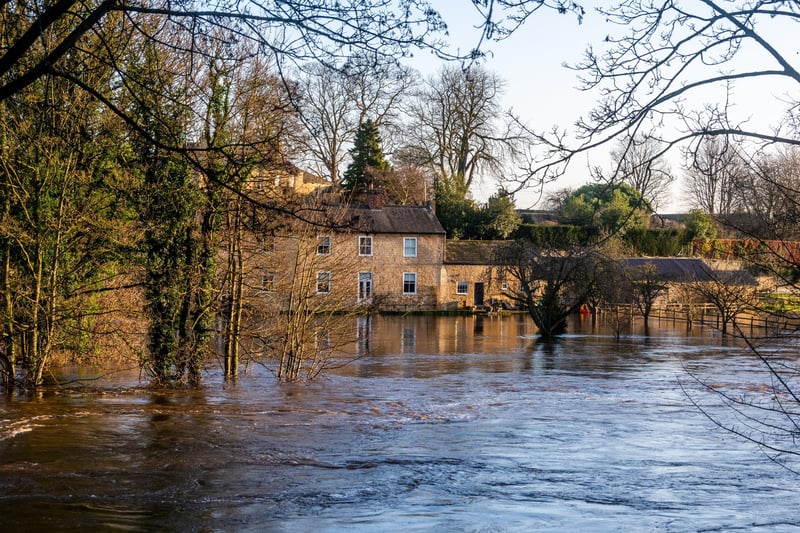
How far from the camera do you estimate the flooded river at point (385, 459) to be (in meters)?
9.98

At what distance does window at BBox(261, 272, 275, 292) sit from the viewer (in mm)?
→ 19947

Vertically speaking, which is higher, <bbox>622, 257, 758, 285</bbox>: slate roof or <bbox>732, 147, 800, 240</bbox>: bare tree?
<bbox>622, 257, 758, 285</bbox>: slate roof

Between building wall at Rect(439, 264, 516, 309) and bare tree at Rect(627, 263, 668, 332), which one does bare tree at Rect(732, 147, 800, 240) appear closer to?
bare tree at Rect(627, 263, 668, 332)

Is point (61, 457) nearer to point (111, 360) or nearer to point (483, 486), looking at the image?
point (483, 486)

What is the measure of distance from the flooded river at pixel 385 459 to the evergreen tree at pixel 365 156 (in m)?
35.8

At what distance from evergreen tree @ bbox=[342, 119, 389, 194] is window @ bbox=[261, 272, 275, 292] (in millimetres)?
36817

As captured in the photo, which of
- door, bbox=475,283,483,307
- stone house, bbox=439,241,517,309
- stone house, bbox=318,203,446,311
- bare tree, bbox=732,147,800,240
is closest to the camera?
bare tree, bbox=732,147,800,240

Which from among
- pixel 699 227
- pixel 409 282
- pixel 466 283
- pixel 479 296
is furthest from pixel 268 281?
pixel 699 227

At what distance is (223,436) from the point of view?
48.5 ft

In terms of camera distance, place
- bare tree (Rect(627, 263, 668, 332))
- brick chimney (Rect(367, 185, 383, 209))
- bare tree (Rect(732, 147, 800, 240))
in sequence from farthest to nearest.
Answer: brick chimney (Rect(367, 185, 383, 209)) → bare tree (Rect(627, 263, 668, 332)) → bare tree (Rect(732, 147, 800, 240))

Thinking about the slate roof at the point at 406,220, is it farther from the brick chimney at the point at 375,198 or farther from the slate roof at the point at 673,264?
the slate roof at the point at 673,264

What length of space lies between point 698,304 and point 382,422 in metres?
33.8

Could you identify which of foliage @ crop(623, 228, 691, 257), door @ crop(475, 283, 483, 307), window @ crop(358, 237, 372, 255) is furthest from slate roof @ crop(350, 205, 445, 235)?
foliage @ crop(623, 228, 691, 257)

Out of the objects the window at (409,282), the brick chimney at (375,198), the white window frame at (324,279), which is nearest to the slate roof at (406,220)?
the brick chimney at (375,198)
